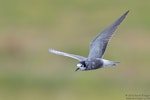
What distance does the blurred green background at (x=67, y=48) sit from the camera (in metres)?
15.6

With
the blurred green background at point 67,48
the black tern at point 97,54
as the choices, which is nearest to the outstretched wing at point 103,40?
the black tern at point 97,54

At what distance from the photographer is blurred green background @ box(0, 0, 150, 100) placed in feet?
51.1

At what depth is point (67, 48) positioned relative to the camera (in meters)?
19.3

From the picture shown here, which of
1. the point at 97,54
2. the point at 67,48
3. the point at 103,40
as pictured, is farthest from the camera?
the point at 67,48

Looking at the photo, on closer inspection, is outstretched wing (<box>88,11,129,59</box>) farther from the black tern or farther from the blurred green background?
the blurred green background

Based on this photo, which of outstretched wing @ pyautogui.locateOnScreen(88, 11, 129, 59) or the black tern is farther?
outstretched wing @ pyautogui.locateOnScreen(88, 11, 129, 59)

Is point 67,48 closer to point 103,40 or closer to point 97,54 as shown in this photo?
point 103,40

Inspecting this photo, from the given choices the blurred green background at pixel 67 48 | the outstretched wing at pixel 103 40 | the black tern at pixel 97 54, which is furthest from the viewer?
the blurred green background at pixel 67 48

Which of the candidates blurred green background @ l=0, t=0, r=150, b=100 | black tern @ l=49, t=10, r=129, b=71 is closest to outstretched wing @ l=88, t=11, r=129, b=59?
black tern @ l=49, t=10, r=129, b=71

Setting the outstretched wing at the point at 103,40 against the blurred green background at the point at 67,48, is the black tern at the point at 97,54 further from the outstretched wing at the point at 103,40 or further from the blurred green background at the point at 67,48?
the blurred green background at the point at 67,48

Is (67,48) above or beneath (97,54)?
above

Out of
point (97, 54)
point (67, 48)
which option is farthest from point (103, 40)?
point (67, 48)

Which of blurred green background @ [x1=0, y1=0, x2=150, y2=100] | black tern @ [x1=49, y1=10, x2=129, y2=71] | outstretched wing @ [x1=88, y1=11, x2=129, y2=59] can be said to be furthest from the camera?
blurred green background @ [x1=0, y1=0, x2=150, y2=100]

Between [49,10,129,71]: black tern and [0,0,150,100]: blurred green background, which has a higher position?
[0,0,150,100]: blurred green background
